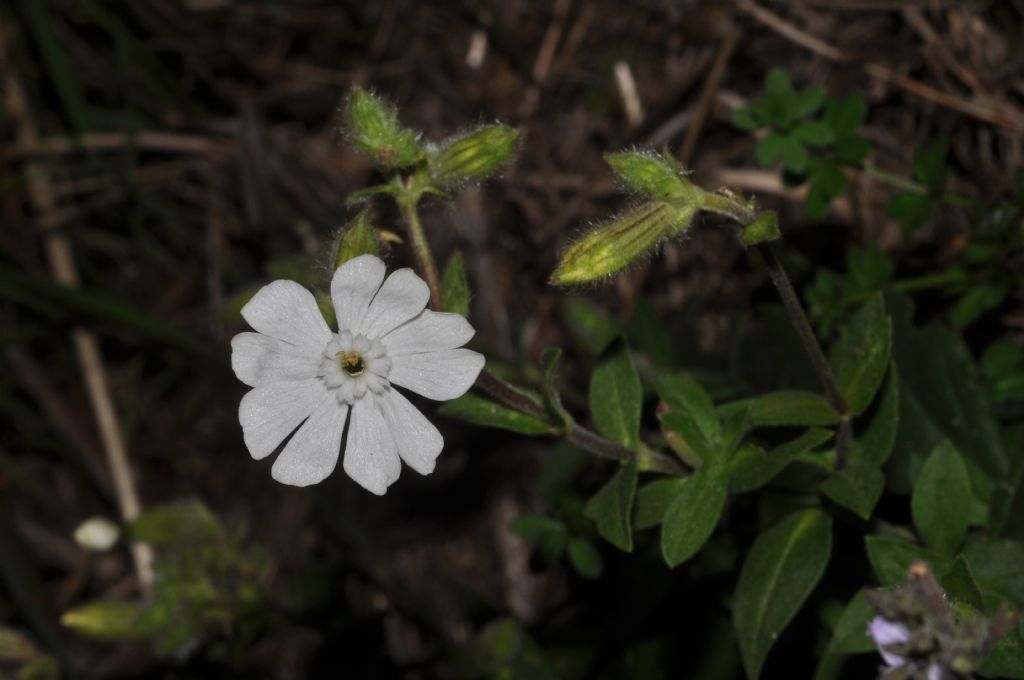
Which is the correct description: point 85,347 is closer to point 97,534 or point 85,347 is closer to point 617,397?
point 97,534

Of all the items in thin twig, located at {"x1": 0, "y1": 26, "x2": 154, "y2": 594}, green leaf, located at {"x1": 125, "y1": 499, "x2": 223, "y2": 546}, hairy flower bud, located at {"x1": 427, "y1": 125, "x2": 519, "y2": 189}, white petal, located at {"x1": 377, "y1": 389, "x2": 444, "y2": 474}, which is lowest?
white petal, located at {"x1": 377, "y1": 389, "x2": 444, "y2": 474}

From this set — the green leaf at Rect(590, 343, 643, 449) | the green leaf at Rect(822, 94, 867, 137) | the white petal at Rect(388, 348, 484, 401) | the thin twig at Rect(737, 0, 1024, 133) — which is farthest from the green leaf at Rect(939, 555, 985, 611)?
the thin twig at Rect(737, 0, 1024, 133)

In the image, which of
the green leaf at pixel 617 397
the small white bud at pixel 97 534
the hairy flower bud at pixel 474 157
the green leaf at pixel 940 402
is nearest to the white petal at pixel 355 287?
the hairy flower bud at pixel 474 157

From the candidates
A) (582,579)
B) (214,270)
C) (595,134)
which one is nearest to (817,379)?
(582,579)

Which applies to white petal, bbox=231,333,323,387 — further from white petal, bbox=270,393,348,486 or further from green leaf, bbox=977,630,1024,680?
green leaf, bbox=977,630,1024,680

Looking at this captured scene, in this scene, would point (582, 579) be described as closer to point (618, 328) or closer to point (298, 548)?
point (618, 328)

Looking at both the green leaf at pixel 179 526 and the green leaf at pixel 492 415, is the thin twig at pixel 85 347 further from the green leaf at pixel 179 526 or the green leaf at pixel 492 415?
the green leaf at pixel 492 415
